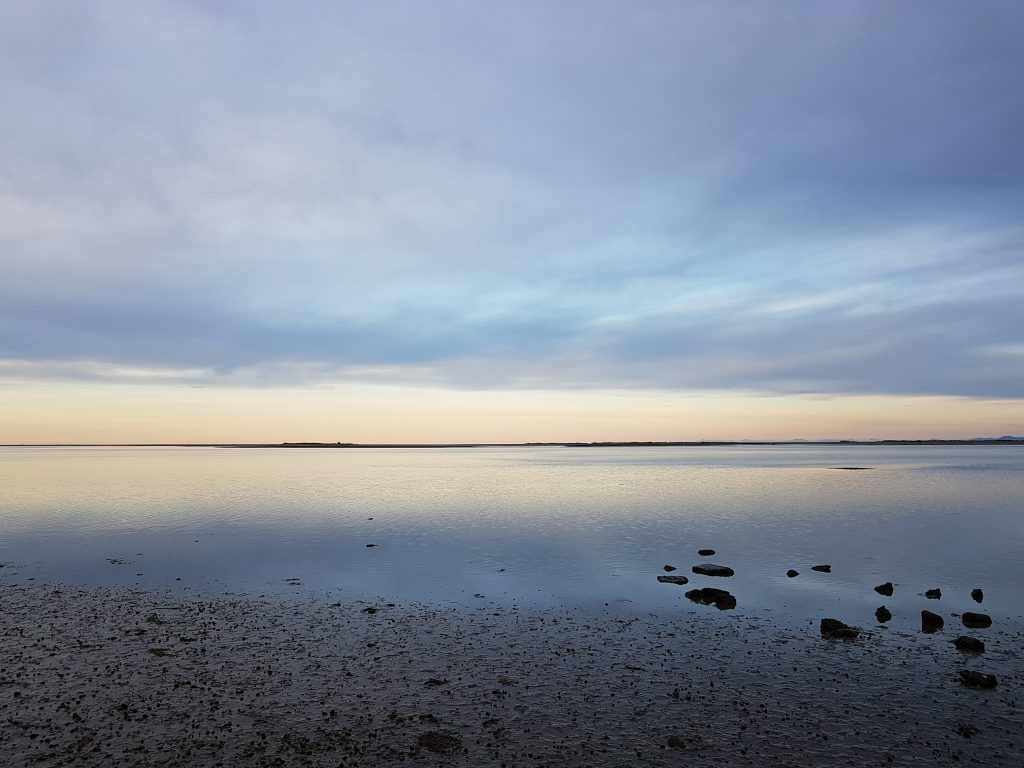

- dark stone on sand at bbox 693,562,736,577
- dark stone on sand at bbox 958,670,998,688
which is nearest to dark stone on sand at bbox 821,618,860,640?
dark stone on sand at bbox 958,670,998,688

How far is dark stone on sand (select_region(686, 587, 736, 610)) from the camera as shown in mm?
32062

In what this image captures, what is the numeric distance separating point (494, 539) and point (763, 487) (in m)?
69.7

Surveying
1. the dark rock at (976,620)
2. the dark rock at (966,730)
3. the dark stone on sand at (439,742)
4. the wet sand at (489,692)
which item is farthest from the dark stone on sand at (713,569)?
the dark stone on sand at (439,742)

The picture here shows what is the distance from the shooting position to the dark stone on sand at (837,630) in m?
26.6

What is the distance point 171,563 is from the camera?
43719mm

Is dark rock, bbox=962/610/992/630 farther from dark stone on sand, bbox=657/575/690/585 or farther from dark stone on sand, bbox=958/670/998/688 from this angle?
dark stone on sand, bbox=657/575/690/585

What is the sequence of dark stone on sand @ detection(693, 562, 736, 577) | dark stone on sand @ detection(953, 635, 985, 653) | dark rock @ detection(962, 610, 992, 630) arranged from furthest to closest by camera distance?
dark stone on sand @ detection(693, 562, 736, 577), dark rock @ detection(962, 610, 992, 630), dark stone on sand @ detection(953, 635, 985, 653)

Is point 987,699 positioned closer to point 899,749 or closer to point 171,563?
point 899,749

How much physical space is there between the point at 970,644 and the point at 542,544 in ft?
104

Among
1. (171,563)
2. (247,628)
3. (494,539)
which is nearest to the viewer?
(247,628)

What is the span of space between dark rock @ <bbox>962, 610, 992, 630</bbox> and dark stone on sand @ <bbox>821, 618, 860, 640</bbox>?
558 centimetres

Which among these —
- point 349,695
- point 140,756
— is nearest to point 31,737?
point 140,756

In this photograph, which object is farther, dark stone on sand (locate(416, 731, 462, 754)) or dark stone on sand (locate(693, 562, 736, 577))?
dark stone on sand (locate(693, 562, 736, 577))

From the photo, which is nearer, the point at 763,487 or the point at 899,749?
the point at 899,749
